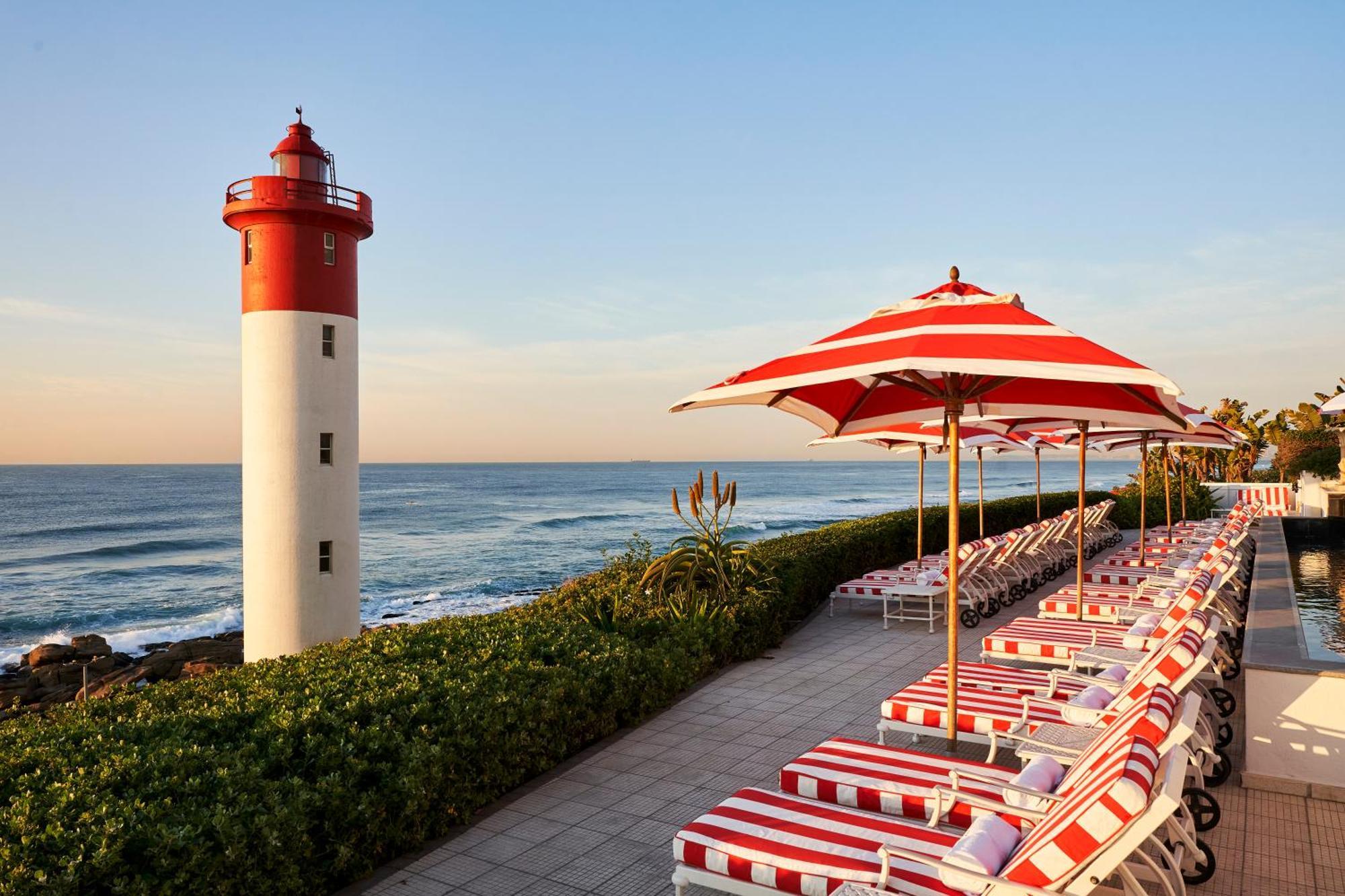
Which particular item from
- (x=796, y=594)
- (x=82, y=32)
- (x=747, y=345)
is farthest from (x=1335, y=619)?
(x=747, y=345)

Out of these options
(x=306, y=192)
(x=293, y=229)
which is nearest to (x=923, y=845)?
(x=293, y=229)

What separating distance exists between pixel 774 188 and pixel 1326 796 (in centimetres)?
1353

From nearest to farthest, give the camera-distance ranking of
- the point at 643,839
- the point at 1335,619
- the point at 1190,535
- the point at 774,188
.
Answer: the point at 643,839, the point at 1335,619, the point at 1190,535, the point at 774,188

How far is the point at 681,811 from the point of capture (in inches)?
196

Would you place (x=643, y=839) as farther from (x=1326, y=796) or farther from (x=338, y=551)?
(x=338, y=551)

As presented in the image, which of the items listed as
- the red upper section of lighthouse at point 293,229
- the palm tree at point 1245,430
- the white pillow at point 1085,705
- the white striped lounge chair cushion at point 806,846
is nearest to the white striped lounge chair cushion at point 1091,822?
the white striped lounge chair cushion at point 806,846

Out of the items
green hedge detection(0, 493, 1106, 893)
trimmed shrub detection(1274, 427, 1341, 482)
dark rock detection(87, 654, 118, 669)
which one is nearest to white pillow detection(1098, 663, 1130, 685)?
green hedge detection(0, 493, 1106, 893)

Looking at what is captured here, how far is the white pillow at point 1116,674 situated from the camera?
18.0ft

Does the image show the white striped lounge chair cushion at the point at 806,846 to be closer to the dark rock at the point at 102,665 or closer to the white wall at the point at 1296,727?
the white wall at the point at 1296,727

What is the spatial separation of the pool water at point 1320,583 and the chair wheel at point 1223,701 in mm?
674

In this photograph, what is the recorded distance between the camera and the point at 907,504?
261ft

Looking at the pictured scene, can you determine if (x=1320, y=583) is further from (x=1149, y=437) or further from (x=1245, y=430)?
(x=1245, y=430)

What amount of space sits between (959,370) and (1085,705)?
2595 millimetres

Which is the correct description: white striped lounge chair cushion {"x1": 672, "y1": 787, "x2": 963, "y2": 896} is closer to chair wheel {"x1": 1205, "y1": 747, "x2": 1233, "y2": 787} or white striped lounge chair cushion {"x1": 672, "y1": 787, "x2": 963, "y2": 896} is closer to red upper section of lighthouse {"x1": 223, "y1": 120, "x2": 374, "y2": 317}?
chair wheel {"x1": 1205, "y1": 747, "x2": 1233, "y2": 787}
